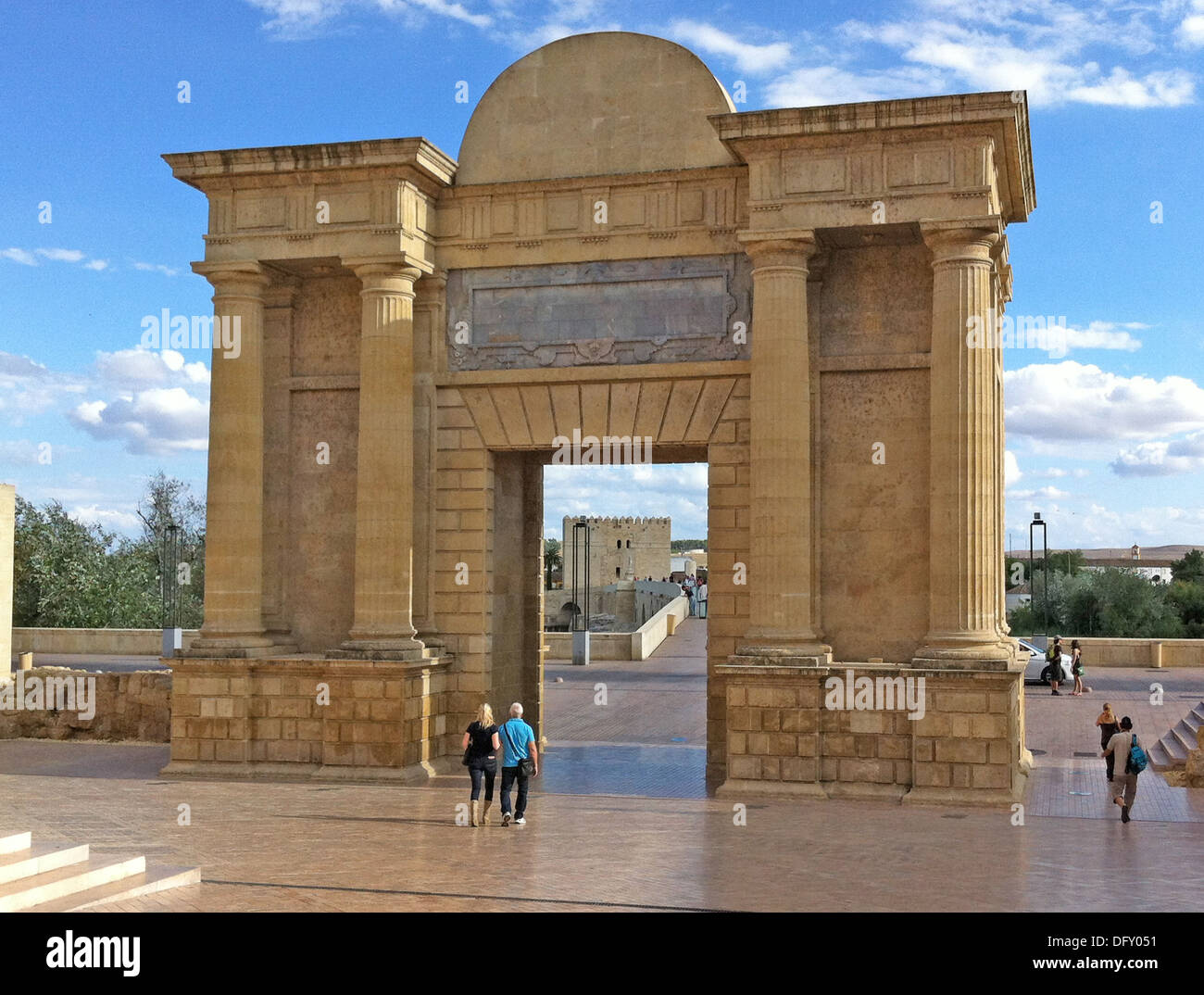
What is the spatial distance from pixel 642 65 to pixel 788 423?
19.6ft

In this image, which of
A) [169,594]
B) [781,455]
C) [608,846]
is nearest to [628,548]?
[169,594]

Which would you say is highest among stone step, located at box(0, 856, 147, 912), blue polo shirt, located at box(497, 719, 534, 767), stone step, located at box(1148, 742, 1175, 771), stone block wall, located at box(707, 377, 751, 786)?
stone block wall, located at box(707, 377, 751, 786)

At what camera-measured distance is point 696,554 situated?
13938 cm

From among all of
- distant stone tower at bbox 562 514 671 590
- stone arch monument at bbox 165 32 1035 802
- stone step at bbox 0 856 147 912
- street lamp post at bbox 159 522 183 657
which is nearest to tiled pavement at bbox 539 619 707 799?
stone arch monument at bbox 165 32 1035 802

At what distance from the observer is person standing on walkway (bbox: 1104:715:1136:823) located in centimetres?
1605

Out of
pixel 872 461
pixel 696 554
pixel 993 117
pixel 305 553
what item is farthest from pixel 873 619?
pixel 696 554

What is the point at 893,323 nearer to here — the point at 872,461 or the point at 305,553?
the point at 872,461

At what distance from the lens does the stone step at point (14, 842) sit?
1111 cm

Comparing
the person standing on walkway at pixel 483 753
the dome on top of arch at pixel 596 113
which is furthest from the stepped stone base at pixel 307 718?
the dome on top of arch at pixel 596 113

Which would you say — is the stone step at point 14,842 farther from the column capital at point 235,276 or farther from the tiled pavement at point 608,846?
the column capital at point 235,276

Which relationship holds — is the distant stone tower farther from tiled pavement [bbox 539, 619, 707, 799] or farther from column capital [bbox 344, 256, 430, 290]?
column capital [bbox 344, 256, 430, 290]

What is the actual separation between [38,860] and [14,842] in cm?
31

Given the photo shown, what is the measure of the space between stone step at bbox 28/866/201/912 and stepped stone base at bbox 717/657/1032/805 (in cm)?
787

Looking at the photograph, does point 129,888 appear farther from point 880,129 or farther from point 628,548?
point 628,548
